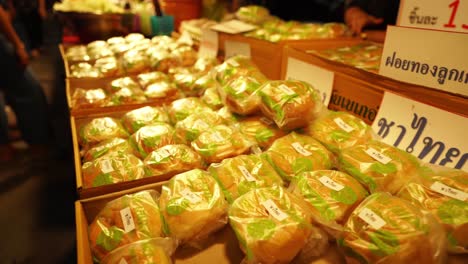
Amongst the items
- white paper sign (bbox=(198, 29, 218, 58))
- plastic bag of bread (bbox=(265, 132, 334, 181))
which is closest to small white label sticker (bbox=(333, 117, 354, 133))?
plastic bag of bread (bbox=(265, 132, 334, 181))

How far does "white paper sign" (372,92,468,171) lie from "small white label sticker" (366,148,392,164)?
223mm

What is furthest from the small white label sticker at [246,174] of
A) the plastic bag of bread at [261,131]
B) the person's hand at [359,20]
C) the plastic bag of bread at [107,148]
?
the person's hand at [359,20]

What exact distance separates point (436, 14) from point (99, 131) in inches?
53.7

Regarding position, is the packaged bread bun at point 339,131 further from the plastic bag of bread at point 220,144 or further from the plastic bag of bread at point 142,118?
the plastic bag of bread at point 142,118

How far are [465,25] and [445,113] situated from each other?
310 mm

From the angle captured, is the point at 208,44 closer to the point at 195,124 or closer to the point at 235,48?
the point at 235,48

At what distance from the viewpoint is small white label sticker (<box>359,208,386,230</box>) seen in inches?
25.8


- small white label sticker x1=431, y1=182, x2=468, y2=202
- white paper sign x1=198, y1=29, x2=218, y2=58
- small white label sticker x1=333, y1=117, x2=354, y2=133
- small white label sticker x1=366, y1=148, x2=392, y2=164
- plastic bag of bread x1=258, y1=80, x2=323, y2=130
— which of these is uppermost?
white paper sign x1=198, y1=29, x2=218, y2=58

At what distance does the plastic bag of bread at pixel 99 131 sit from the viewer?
1203 mm

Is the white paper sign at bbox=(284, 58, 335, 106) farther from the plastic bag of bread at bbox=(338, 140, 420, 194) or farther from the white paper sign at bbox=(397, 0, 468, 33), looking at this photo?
the plastic bag of bread at bbox=(338, 140, 420, 194)

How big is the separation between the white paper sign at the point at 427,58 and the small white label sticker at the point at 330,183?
482 mm

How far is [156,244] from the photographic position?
74cm

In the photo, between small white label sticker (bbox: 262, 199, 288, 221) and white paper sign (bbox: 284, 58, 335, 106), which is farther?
white paper sign (bbox: 284, 58, 335, 106)

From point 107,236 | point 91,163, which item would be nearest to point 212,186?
point 107,236
